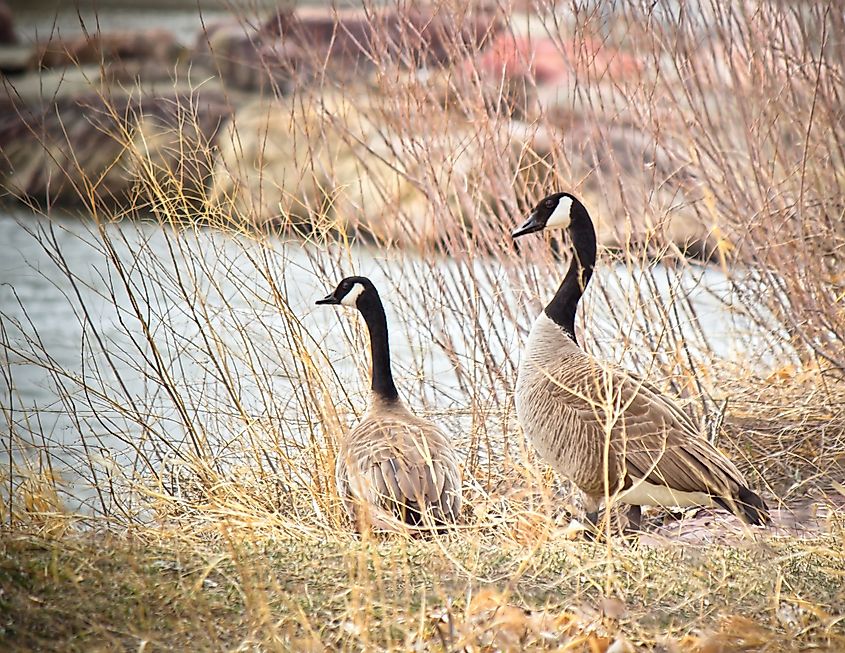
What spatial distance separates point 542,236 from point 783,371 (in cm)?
119

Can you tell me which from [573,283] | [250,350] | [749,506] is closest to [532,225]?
[573,283]

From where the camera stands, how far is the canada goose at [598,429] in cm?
258

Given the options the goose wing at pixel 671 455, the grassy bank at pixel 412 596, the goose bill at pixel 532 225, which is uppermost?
the goose bill at pixel 532 225

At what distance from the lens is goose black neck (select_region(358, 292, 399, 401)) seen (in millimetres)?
3010

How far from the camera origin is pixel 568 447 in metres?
2.72

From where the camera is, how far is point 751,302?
372cm

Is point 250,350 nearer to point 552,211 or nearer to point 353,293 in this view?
point 353,293

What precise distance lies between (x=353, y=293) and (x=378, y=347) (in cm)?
17

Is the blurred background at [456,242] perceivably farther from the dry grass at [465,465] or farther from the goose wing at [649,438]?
the goose wing at [649,438]

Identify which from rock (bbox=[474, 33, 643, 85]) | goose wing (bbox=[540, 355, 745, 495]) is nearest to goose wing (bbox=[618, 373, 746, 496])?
goose wing (bbox=[540, 355, 745, 495])

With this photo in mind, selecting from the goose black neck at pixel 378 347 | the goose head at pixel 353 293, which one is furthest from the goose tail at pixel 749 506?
the goose head at pixel 353 293

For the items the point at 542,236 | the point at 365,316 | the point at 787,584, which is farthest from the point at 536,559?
the point at 542,236

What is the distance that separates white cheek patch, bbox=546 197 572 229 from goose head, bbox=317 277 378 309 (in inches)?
21.3

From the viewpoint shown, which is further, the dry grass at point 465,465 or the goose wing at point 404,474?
the goose wing at point 404,474
